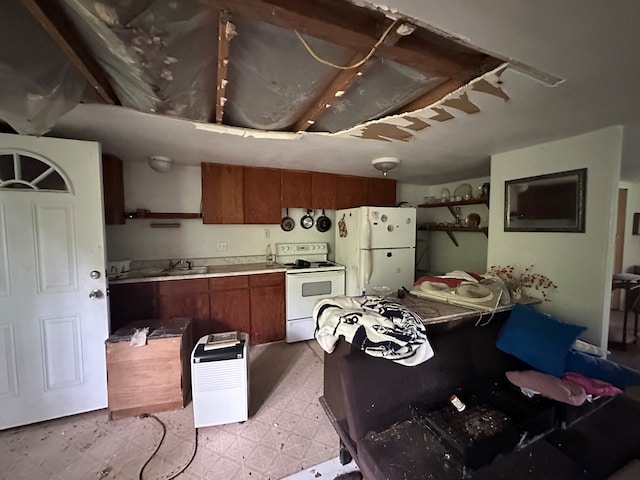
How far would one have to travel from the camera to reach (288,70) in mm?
1145

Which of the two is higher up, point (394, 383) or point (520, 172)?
point (520, 172)

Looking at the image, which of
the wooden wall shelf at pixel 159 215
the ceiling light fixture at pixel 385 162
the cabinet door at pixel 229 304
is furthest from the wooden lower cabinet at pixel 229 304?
the ceiling light fixture at pixel 385 162

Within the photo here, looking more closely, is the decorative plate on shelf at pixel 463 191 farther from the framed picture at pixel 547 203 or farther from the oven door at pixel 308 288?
the oven door at pixel 308 288

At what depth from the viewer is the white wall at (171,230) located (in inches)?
114

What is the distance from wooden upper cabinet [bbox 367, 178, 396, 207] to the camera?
3742 millimetres

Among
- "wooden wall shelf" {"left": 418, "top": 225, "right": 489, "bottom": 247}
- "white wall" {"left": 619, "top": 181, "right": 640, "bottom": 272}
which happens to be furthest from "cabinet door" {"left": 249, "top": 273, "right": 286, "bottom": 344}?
"white wall" {"left": 619, "top": 181, "right": 640, "bottom": 272}

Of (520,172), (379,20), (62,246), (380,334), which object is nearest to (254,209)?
(62,246)

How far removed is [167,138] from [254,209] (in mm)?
1271

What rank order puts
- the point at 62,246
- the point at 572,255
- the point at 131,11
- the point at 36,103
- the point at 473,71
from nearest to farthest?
the point at 131,11 < the point at 473,71 < the point at 36,103 < the point at 62,246 < the point at 572,255

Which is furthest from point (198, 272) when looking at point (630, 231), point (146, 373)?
point (630, 231)

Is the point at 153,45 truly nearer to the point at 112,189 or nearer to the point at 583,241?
the point at 112,189

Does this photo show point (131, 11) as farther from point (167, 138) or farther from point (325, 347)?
point (325, 347)

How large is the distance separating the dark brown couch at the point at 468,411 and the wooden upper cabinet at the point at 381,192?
235 centimetres

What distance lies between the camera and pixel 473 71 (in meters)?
1.13
